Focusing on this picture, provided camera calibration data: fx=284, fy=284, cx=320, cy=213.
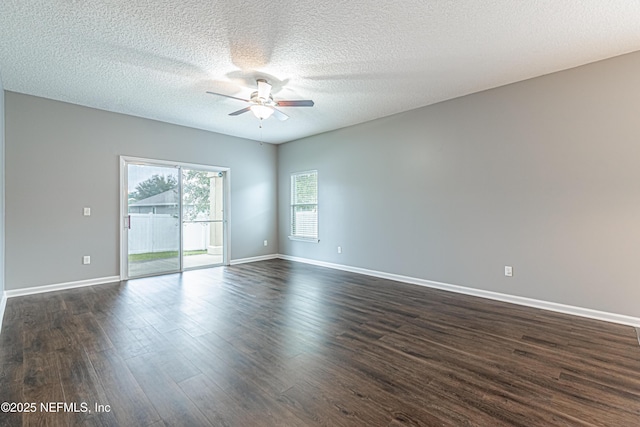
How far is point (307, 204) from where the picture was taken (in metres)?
6.60

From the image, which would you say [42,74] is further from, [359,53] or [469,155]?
[469,155]

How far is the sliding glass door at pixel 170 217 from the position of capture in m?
5.11

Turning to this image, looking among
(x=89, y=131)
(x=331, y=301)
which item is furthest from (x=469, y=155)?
(x=89, y=131)

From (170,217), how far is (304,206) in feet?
9.21

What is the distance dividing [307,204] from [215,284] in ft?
9.07

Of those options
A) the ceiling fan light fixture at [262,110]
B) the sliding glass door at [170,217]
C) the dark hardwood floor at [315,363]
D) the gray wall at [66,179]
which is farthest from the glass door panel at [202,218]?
the ceiling fan light fixture at [262,110]

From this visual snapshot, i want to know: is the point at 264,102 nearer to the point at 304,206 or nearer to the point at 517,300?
the point at 304,206

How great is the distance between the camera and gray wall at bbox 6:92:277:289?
13.3ft

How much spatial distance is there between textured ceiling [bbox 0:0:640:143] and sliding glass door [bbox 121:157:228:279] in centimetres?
159

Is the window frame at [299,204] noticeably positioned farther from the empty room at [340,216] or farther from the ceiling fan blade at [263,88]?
the ceiling fan blade at [263,88]

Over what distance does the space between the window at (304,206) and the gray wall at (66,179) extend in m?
2.46

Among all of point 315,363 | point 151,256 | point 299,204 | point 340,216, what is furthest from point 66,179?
point 315,363

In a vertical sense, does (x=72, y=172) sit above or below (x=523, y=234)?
above

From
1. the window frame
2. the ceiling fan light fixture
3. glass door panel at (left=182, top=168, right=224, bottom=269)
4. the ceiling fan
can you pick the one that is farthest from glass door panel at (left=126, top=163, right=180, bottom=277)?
the ceiling fan light fixture
